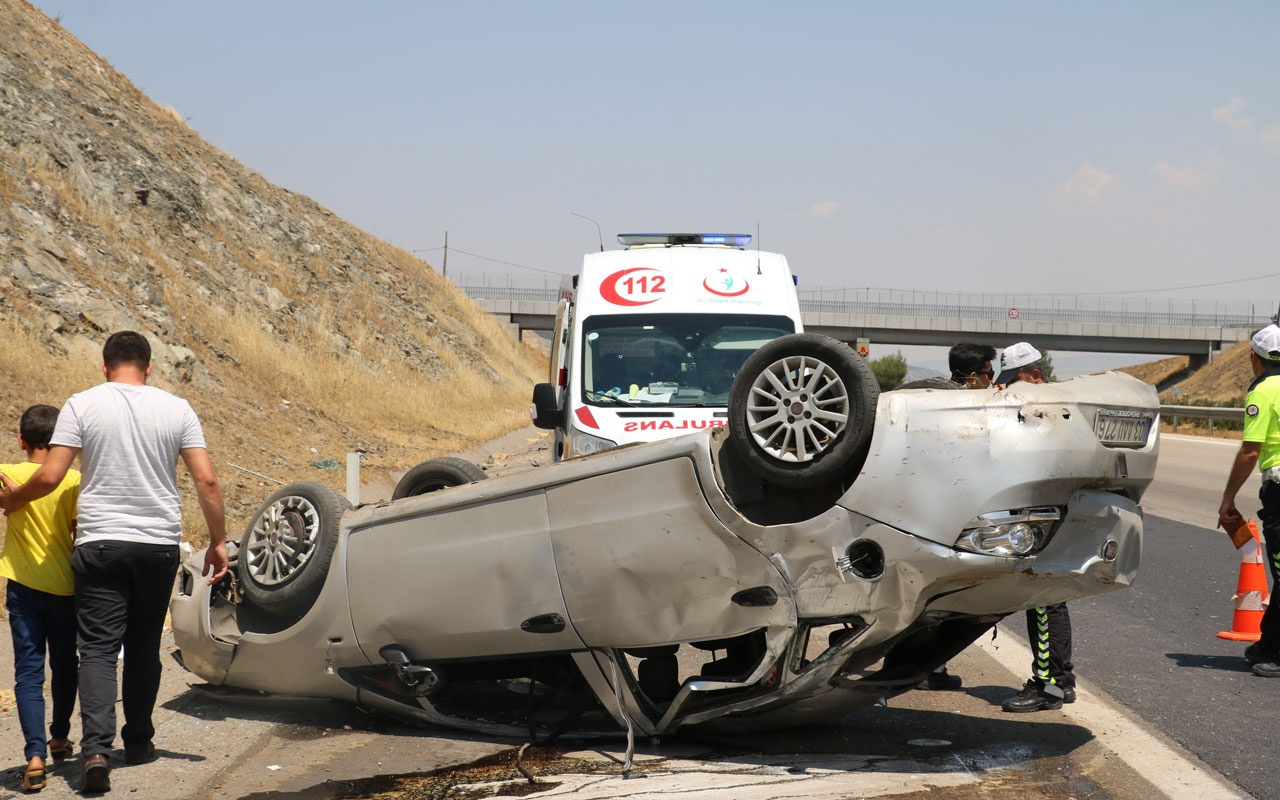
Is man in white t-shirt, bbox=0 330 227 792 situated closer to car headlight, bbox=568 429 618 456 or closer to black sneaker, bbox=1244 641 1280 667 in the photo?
car headlight, bbox=568 429 618 456

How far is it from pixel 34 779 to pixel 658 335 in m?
6.65

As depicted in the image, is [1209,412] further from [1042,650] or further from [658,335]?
[1042,650]

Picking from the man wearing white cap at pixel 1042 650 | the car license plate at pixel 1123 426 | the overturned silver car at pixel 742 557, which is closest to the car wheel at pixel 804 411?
the overturned silver car at pixel 742 557

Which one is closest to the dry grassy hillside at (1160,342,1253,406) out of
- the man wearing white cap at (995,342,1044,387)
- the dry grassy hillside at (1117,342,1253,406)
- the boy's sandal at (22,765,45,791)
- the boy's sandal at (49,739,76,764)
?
the dry grassy hillside at (1117,342,1253,406)

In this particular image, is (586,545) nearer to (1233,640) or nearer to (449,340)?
(1233,640)

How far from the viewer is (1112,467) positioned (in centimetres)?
478

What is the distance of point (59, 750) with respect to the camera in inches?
201

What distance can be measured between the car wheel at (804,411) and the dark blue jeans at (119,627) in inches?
99.3

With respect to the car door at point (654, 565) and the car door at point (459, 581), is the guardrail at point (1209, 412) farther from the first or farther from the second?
the car door at point (459, 581)

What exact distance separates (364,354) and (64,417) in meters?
30.4

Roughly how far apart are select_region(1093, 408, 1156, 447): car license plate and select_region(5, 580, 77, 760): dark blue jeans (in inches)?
169

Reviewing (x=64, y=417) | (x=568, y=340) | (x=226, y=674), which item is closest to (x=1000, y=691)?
(x=226, y=674)

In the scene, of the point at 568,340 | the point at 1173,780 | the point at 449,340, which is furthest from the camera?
the point at 449,340

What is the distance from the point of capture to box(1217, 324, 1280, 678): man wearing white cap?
269 inches
